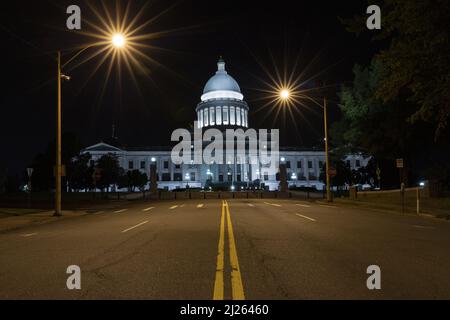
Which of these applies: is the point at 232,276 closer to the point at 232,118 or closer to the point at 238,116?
the point at 232,118

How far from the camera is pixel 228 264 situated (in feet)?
26.0

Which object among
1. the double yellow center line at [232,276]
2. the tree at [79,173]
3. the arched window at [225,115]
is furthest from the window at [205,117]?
the double yellow center line at [232,276]

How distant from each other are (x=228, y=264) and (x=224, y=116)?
432 ft

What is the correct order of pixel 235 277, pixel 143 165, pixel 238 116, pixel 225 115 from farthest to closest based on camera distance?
pixel 143 165 < pixel 238 116 < pixel 225 115 < pixel 235 277

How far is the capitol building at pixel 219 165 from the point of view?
439 ft

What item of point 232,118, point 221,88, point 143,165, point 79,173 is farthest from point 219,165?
point 79,173

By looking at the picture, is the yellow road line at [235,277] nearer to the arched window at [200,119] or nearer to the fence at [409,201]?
the fence at [409,201]

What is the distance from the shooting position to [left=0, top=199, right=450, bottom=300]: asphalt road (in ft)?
A: 19.6

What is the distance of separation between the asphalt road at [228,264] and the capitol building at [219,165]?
118 metres
